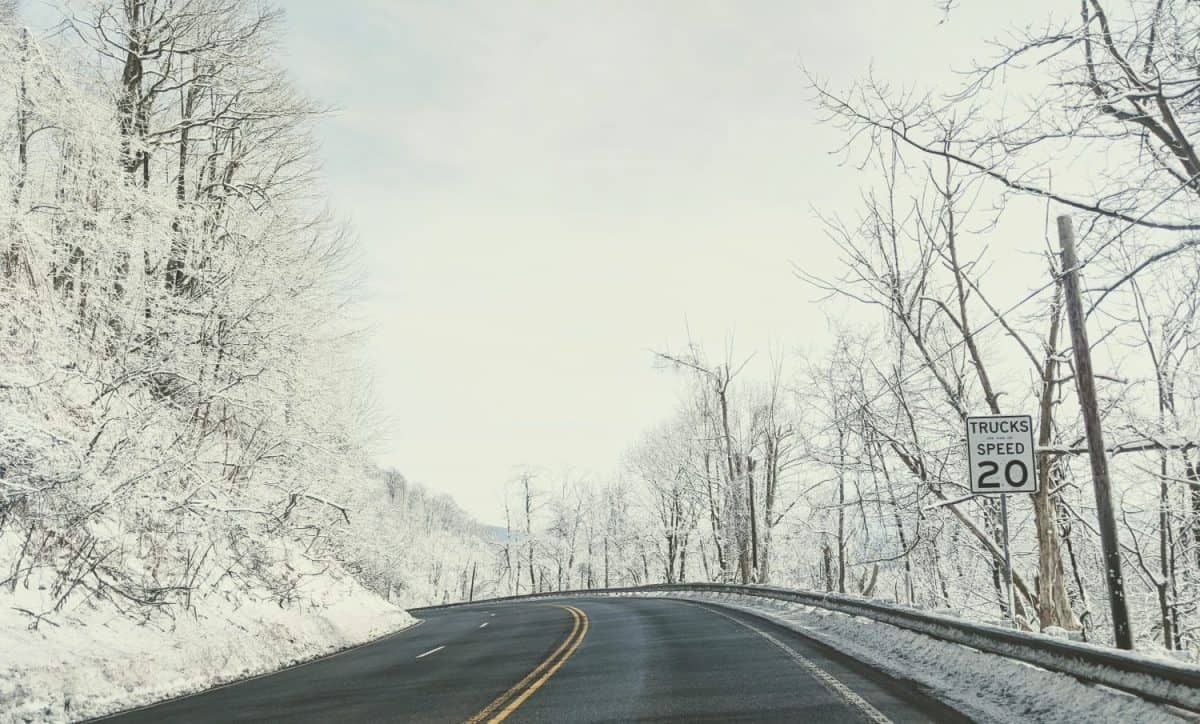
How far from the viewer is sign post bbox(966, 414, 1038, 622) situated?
1000 centimetres

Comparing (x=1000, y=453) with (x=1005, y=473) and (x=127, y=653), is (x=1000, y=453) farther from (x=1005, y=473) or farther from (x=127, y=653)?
(x=127, y=653)

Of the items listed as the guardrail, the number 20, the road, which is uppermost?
the number 20

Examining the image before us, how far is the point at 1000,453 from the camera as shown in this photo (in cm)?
1017

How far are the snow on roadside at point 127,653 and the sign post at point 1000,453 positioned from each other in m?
11.4

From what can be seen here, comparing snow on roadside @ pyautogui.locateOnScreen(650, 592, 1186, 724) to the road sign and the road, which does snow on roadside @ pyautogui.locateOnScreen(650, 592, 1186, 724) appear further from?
the road sign

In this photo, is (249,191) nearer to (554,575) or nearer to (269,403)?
(269,403)

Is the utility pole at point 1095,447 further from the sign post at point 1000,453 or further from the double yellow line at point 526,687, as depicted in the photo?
the double yellow line at point 526,687

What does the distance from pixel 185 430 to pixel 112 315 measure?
249 centimetres

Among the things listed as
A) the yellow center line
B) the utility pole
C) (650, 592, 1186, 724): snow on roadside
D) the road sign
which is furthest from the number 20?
the yellow center line

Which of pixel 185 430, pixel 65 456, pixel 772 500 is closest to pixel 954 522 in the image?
pixel 772 500

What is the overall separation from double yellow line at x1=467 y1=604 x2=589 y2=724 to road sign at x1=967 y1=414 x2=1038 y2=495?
20.4ft

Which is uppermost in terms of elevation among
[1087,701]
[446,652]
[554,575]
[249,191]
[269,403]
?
[249,191]

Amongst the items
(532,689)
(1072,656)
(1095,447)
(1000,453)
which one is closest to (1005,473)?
(1000,453)

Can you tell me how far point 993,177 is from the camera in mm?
8320
